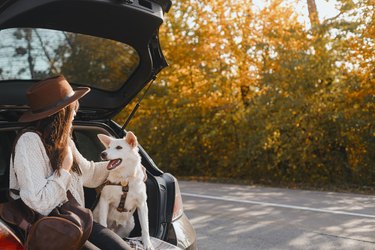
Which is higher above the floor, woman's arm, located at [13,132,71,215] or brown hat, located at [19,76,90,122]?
brown hat, located at [19,76,90,122]

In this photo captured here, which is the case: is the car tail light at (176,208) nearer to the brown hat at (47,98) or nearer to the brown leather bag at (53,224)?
the brown leather bag at (53,224)

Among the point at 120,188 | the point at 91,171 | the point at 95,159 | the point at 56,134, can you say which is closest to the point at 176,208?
the point at 120,188

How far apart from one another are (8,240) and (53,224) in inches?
9.3

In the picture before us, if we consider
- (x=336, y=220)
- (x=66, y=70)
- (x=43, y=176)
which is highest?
(x=66, y=70)

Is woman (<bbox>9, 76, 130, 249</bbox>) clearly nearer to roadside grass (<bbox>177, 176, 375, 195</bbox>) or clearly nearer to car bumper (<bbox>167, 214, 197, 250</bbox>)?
car bumper (<bbox>167, 214, 197, 250</bbox>)

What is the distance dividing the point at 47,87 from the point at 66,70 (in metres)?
0.98

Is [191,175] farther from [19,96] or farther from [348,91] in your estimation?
[19,96]

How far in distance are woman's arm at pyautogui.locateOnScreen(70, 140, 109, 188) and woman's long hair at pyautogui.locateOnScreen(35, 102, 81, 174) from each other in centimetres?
46

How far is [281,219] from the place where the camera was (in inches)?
310

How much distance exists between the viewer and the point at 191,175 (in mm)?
17078

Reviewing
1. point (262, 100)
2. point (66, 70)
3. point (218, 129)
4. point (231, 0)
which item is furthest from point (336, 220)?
point (231, 0)

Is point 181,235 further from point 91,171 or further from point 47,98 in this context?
point 47,98

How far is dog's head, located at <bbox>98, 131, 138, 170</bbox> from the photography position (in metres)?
3.73

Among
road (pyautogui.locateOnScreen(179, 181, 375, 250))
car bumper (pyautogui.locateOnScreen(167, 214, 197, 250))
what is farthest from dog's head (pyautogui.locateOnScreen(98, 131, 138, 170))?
road (pyautogui.locateOnScreen(179, 181, 375, 250))
